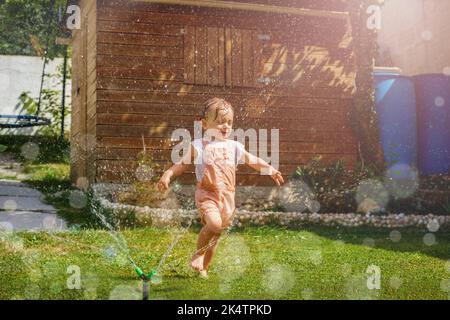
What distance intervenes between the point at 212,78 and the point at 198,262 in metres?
5.52

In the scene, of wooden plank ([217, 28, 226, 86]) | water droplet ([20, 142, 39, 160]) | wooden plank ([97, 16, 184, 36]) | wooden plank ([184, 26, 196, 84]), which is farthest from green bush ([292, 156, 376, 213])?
water droplet ([20, 142, 39, 160])

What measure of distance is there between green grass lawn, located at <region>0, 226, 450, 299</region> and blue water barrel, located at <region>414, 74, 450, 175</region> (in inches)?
113

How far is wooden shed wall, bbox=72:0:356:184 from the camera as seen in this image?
9477 mm

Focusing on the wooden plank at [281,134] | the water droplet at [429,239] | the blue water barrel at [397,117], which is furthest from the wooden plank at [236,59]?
the water droplet at [429,239]

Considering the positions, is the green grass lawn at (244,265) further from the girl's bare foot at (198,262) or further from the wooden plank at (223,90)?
the wooden plank at (223,90)

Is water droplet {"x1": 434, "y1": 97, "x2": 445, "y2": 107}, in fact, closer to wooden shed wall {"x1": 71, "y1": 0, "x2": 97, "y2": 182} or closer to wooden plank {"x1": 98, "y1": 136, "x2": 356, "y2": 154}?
wooden plank {"x1": 98, "y1": 136, "x2": 356, "y2": 154}

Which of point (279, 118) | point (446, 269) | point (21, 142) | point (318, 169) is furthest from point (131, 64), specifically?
point (21, 142)

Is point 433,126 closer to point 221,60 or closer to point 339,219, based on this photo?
point 339,219

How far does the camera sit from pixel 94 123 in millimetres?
9734

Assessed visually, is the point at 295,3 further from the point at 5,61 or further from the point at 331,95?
the point at 5,61

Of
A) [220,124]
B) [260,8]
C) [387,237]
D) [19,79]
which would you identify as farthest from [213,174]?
[19,79]

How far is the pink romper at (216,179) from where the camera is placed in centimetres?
468

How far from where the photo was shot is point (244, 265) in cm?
532

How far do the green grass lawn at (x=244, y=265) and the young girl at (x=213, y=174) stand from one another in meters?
0.28
